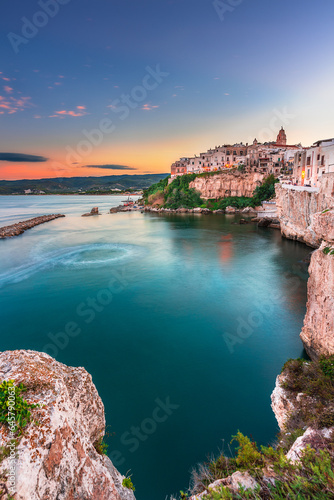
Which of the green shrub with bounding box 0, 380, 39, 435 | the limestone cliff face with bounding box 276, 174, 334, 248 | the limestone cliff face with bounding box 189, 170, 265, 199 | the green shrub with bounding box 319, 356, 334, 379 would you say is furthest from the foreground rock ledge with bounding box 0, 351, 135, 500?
the limestone cliff face with bounding box 189, 170, 265, 199

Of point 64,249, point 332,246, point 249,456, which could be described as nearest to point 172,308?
point 332,246

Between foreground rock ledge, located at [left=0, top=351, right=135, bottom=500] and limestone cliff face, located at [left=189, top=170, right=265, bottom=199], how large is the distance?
63.6 m

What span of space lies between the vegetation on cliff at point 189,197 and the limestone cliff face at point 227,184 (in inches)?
51.4

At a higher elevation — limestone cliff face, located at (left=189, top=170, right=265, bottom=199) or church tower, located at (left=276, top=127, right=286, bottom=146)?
church tower, located at (left=276, top=127, right=286, bottom=146)

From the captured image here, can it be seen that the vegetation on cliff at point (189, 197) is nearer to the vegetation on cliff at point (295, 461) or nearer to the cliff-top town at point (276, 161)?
the cliff-top town at point (276, 161)

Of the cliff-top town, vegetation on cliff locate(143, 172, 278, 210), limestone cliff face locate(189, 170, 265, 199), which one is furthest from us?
limestone cliff face locate(189, 170, 265, 199)

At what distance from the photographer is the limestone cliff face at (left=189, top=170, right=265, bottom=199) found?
61.4m

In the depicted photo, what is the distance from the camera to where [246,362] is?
36.7 ft

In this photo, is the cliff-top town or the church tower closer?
the cliff-top town

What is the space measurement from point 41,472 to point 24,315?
14719 mm

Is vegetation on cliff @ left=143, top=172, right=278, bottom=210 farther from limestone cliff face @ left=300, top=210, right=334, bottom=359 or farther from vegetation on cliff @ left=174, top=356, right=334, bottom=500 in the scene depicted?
vegetation on cliff @ left=174, top=356, right=334, bottom=500

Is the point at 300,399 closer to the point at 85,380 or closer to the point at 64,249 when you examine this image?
the point at 85,380

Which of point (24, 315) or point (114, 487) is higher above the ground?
point (114, 487)

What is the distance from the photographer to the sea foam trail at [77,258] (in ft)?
75.8
